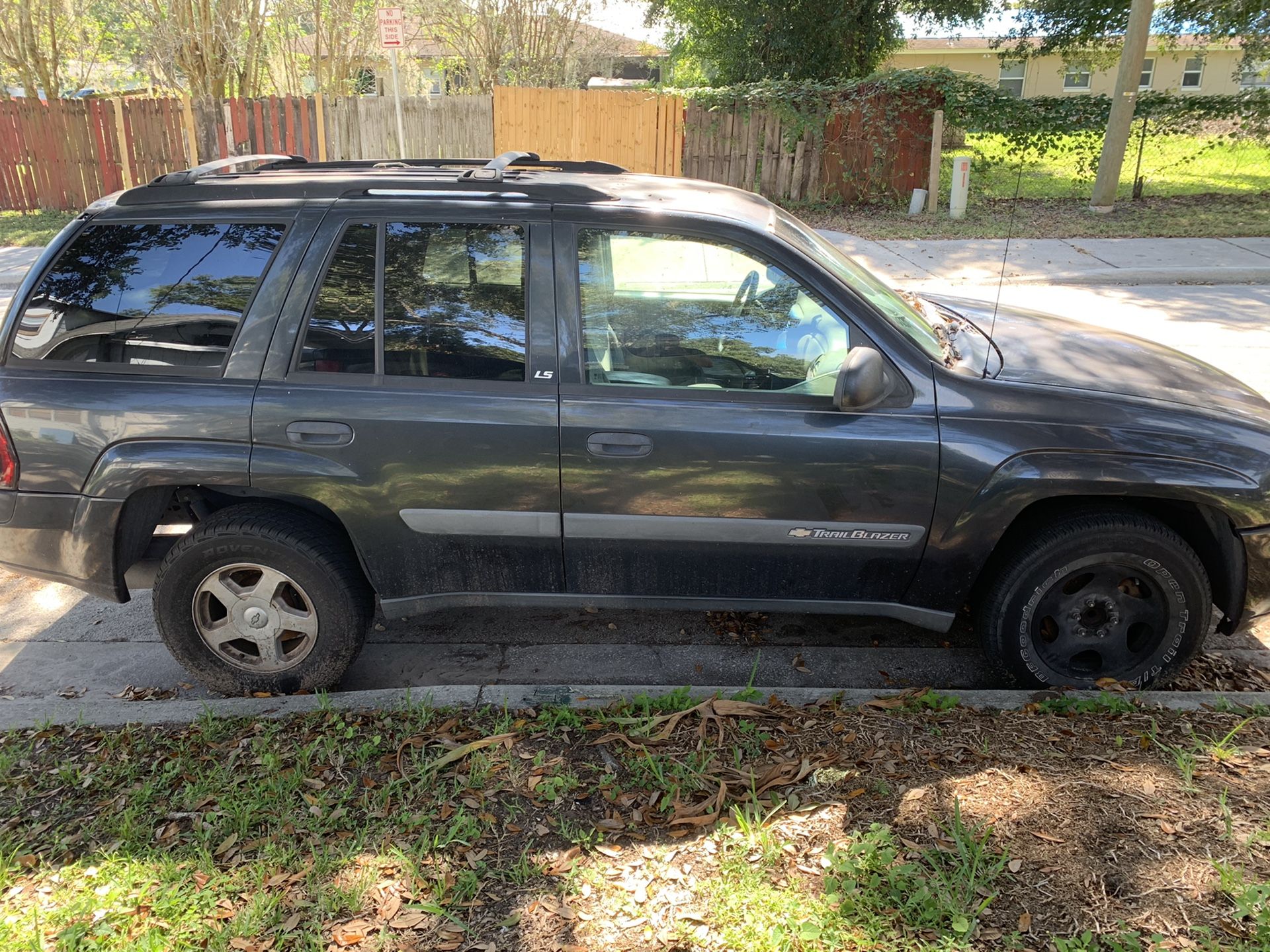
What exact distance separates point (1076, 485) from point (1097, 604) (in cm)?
54

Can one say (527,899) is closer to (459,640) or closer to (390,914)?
(390,914)

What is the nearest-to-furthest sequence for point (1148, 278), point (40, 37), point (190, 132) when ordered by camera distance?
point (1148, 278) < point (190, 132) < point (40, 37)

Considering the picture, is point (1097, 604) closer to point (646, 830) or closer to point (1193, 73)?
point (646, 830)

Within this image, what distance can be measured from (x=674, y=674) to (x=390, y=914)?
1.73 m

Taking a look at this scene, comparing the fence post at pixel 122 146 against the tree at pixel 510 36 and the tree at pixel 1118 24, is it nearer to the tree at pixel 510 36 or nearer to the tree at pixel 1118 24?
the tree at pixel 510 36

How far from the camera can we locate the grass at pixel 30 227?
14227mm

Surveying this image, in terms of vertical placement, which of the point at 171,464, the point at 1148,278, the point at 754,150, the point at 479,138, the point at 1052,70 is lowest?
the point at 1148,278

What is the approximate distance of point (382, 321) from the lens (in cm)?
348

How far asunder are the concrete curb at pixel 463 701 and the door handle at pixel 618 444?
87cm

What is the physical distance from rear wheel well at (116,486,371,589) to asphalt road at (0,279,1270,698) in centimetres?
55

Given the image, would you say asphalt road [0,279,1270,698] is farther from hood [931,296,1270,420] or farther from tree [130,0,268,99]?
tree [130,0,268,99]

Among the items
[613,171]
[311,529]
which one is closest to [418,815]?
[311,529]

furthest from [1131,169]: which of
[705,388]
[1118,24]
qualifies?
[705,388]

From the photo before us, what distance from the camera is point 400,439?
3410 millimetres
